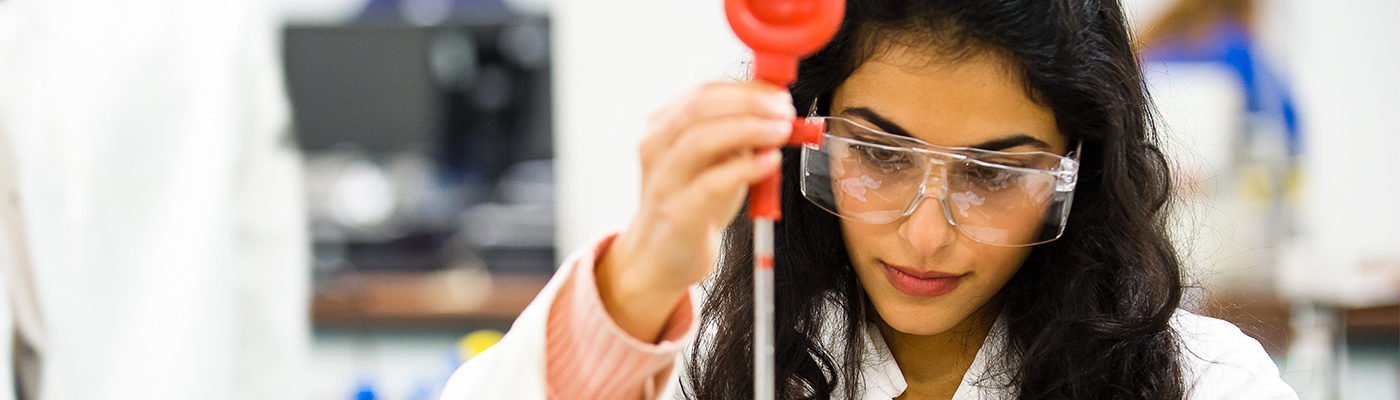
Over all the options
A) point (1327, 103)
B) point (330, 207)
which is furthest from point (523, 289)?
point (1327, 103)

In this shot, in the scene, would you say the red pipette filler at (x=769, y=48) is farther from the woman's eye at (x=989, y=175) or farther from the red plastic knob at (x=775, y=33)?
the woman's eye at (x=989, y=175)

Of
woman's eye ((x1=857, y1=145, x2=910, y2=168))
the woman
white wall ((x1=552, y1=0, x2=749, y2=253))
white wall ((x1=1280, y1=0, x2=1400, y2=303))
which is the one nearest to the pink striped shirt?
the woman

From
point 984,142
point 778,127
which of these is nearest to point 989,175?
point 984,142

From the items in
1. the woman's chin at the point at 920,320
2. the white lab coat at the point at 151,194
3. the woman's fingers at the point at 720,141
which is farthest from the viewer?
the white lab coat at the point at 151,194

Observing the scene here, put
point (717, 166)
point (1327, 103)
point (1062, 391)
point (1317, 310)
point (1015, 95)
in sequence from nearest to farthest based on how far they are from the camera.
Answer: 1. point (717, 166)
2. point (1015, 95)
3. point (1062, 391)
4. point (1317, 310)
5. point (1327, 103)

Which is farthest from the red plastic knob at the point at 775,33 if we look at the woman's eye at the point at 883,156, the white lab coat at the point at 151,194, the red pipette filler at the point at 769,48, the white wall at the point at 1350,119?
the white wall at the point at 1350,119

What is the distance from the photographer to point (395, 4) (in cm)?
347

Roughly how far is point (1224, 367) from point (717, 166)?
73cm

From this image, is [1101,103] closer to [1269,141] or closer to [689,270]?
→ [689,270]

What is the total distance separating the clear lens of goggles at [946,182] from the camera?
3.23 feet

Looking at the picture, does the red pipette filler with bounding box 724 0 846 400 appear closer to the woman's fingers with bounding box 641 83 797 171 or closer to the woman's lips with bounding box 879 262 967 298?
the woman's fingers with bounding box 641 83 797 171

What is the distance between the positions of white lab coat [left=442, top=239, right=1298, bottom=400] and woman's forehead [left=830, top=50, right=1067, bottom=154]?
296mm

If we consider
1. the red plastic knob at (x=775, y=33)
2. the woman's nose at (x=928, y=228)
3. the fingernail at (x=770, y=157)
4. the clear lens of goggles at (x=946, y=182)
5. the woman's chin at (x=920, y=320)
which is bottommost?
the woman's chin at (x=920, y=320)

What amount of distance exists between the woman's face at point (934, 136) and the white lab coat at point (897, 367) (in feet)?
0.38
